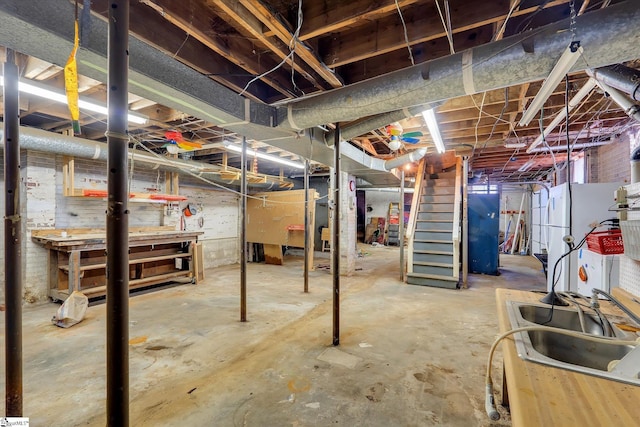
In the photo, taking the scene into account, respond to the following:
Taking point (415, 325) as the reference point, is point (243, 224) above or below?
above

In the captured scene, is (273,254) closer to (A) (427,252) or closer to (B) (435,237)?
(A) (427,252)

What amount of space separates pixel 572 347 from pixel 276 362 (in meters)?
2.13

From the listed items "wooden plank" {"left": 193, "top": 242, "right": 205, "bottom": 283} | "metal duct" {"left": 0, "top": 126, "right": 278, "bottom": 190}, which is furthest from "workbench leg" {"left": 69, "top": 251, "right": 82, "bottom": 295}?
"wooden plank" {"left": 193, "top": 242, "right": 205, "bottom": 283}

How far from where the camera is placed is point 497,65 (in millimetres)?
1725

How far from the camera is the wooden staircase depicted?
17.0ft

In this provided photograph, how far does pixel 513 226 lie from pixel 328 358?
36.0ft

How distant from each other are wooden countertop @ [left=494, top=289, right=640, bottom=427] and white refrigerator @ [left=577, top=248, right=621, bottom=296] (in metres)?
2.35

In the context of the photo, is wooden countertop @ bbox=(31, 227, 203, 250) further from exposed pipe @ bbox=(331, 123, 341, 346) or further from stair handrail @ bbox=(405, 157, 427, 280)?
stair handrail @ bbox=(405, 157, 427, 280)

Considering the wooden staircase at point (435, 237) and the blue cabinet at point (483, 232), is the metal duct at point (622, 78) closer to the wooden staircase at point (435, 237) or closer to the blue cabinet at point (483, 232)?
the wooden staircase at point (435, 237)

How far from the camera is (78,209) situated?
15.8 feet

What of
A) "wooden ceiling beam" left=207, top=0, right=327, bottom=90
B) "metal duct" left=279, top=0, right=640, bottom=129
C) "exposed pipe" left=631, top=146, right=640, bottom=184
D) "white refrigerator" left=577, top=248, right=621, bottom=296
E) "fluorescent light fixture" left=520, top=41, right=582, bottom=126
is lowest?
"white refrigerator" left=577, top=248, right=621, bottom=296

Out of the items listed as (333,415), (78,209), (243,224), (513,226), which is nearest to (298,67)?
(243,224)

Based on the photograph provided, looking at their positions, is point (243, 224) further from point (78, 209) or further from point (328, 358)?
point (78, 209)

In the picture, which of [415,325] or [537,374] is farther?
[415,325]
